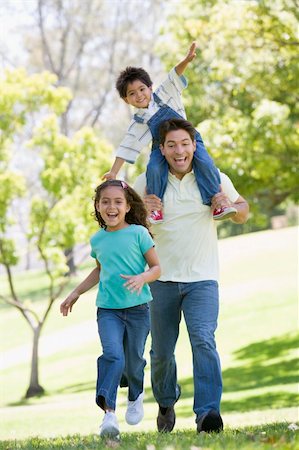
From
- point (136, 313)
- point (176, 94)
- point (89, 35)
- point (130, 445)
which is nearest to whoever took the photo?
point (130, 445)

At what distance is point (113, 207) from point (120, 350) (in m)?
0.89

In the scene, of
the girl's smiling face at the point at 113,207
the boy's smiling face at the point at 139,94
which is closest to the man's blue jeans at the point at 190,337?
the girl's smiling face at the point at 113,207

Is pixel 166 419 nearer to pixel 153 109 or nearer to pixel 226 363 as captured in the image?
pixel 153 109

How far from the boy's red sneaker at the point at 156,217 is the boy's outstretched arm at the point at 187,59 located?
1248 millimetres

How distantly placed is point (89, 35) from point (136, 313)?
42.3 metres

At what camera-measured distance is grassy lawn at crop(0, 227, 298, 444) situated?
42.0 feet

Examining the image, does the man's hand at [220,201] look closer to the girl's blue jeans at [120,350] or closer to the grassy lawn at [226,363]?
the girl's blue jeans at [120,350]

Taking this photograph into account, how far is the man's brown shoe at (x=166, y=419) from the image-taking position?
7.24 metres

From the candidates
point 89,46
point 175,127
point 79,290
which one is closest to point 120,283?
point 79,290

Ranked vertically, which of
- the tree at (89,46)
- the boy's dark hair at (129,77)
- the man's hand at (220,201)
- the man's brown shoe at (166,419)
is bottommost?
the man's brown shoe at (166,419)

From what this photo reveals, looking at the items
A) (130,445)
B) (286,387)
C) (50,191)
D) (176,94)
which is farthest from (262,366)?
(130,445)

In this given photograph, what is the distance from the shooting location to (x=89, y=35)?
47.4 meters

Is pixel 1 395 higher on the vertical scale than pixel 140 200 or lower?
lower

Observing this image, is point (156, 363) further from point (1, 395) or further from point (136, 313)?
point (1, 395)
